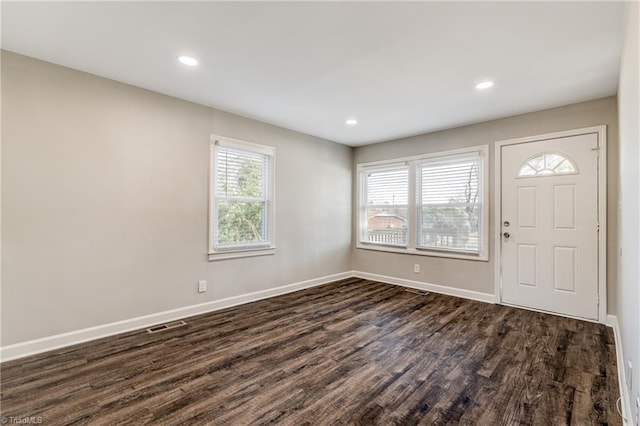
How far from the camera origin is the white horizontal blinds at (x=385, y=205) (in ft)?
17.0

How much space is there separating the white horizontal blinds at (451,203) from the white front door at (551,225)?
361 millimetres

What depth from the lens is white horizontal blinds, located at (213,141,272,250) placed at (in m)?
3.85

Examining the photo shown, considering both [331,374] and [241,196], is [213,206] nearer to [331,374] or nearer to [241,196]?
[241,196]

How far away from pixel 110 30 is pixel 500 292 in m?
5.07

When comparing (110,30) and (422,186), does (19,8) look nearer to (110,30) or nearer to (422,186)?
(110,30)

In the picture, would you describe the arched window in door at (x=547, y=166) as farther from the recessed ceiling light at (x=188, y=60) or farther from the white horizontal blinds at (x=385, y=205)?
the recessed ceiling light at (x=188, y=60)

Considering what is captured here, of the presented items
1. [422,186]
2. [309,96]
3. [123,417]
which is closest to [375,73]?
[309,96]

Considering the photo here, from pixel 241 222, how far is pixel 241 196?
36cm

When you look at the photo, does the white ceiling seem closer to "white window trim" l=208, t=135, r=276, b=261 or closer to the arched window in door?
"white window trim" l=208, t=135, r=276, b=261

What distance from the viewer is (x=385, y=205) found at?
543 cm

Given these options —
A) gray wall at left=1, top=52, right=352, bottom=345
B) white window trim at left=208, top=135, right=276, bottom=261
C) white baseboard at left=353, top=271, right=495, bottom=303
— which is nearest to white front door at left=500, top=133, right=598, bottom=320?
white baseboard at left=353, top=271, right=495, bottom=303

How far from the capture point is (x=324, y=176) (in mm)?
5266

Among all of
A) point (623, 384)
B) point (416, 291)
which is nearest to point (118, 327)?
point (416, 291)

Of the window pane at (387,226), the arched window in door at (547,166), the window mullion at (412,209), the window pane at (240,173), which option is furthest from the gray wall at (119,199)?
the window pane at (387,226)
